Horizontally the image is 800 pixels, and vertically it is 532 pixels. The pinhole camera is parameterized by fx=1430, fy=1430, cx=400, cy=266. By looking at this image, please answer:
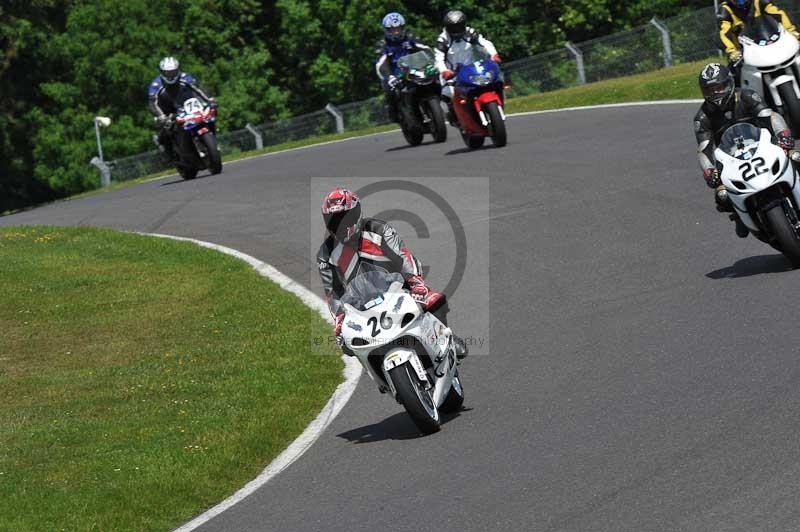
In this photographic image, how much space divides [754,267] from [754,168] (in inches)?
47.3

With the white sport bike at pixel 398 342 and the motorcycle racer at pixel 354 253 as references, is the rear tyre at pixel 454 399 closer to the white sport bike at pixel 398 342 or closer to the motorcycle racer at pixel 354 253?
the white sport bike at pixel 398 342

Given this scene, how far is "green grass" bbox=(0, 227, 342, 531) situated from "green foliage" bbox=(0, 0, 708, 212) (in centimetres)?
3675

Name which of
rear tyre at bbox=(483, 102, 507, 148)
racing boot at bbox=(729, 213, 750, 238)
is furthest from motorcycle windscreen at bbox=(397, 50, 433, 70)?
racing boot at bbox=(729, 213, 750, 238)

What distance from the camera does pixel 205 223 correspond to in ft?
70.4

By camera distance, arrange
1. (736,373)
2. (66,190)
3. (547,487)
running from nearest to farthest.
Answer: (547,487), (736,373), (66,190)

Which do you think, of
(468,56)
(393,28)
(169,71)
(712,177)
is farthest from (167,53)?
(712,177)

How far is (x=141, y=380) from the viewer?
43.3 ft

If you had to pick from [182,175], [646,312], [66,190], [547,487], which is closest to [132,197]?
[182,175]

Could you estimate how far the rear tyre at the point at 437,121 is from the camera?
25375mm

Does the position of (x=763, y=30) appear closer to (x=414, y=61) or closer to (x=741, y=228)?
(x=741, y=228)

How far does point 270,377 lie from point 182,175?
1600 cm

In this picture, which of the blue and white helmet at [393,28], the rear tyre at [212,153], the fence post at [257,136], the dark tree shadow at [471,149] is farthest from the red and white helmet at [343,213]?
the fence post at [257,136]

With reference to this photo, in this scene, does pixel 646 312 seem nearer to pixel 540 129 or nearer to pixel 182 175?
pixel 540 129

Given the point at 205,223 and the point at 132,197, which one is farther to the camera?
the point at 132,197
